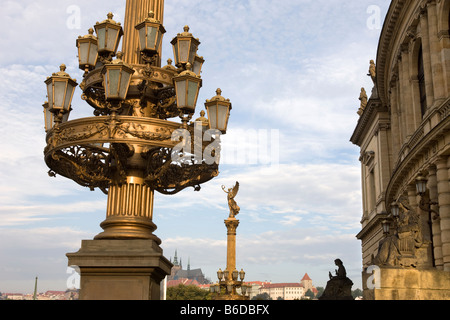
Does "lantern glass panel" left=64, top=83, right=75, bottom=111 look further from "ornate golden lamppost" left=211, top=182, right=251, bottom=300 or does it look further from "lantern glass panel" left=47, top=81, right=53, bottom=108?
"ornate golden lamppost" left=211, top=182, right=251, bottom=300

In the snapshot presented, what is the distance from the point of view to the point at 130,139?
7.04m

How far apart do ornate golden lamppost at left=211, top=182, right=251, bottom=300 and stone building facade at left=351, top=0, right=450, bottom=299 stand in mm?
10398

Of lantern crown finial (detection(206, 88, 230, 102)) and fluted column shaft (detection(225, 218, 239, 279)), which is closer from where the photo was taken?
lantern crown finial (detection(206, 88, 230, 102))

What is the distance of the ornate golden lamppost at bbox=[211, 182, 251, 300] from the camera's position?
38.3m

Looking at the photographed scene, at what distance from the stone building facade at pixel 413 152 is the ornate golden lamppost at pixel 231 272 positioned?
10398 millimetres

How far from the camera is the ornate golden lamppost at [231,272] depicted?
3827 cm

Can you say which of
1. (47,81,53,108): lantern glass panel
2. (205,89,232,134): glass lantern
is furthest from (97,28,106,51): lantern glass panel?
(205,89,232,134): glass lantern

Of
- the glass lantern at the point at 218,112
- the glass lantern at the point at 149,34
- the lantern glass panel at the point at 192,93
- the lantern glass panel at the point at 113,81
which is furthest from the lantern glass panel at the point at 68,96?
the glass lantern at the point at 218,112

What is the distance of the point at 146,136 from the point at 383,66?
106 feet

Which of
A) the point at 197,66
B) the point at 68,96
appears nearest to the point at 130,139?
the point at 68,96

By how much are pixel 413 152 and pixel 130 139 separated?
20.4 metres

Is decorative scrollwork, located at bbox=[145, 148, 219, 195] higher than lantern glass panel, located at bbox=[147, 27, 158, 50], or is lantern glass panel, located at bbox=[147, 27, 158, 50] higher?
lantern glass panel, located at bbox=[147, 27, 158, 50]

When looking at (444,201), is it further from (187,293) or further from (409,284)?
(187,293)

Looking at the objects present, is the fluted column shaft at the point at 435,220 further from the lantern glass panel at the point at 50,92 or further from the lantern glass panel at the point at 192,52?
the lantern glass panel at the point at 50,92
